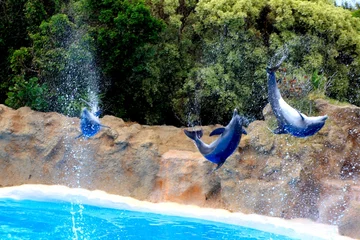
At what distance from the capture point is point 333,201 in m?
10.1

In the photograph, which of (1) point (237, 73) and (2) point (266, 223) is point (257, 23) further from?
(2) point (266, 223)

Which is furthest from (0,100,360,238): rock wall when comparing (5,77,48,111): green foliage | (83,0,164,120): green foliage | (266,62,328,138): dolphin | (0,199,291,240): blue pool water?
(266,62,328,138): dolphin

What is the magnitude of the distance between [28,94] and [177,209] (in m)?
4.49

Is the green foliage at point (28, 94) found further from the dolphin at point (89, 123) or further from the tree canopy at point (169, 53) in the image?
the dolphin at point (89, 123)

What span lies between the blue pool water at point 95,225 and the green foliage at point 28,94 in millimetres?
2721

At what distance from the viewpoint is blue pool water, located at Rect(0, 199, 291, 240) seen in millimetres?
9328

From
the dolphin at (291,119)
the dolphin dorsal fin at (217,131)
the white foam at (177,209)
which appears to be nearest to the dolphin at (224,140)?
the dolphin dorsal fin at (217,131)

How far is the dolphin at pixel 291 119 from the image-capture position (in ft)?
21.7

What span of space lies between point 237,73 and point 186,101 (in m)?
1.36

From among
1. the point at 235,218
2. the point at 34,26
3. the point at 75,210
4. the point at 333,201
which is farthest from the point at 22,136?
the point at 333,201

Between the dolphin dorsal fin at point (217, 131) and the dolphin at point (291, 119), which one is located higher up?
the dolphin at point (291, 119)

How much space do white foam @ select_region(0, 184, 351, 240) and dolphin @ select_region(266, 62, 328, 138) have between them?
3.32 meters

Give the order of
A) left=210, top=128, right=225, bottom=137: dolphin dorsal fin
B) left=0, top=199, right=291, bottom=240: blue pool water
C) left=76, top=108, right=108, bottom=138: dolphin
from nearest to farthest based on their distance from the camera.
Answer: left=210, top=128, right=225, bottom=137: dolphin dorsal fin
left=0, top=199, right=291, bottom=240: blue pool water
left=76, top=108, right=108, bottom=138: dolphin

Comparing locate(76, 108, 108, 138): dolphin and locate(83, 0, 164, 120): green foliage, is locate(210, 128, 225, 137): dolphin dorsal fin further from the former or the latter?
locate(83, 0, 164, 120): green foliage
